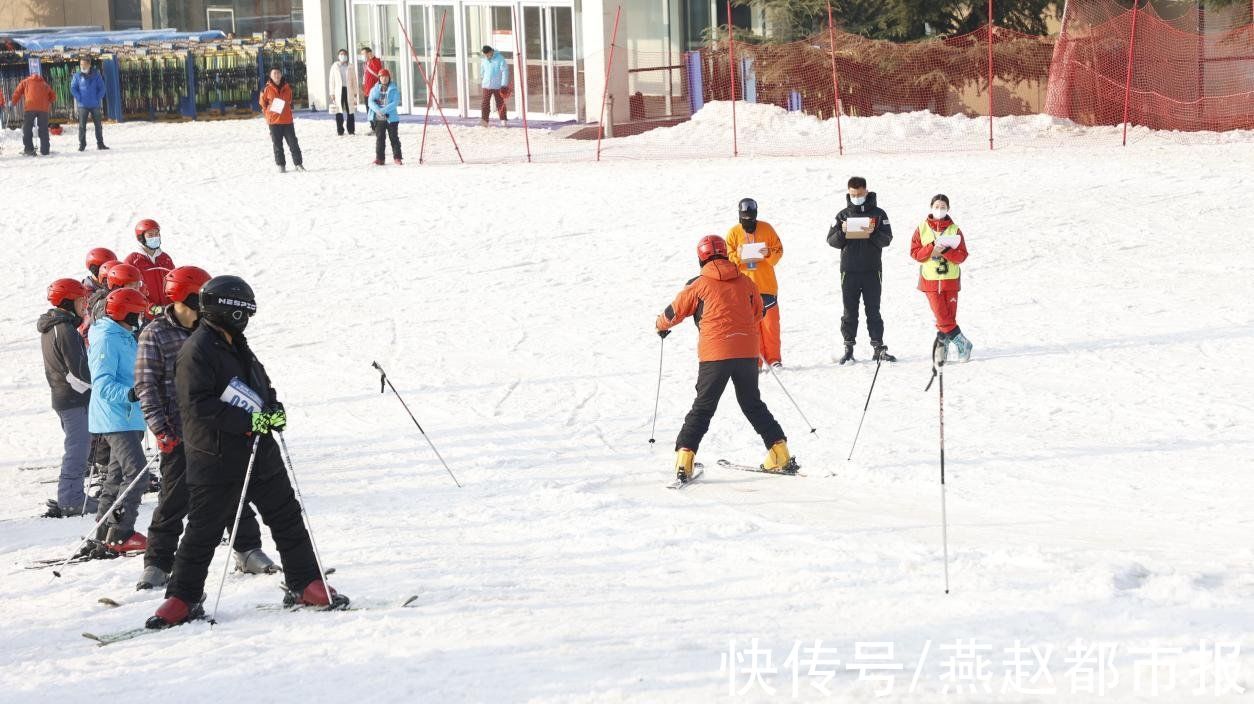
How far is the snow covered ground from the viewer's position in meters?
6.02

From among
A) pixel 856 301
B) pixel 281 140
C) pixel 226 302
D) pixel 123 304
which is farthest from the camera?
pixel 281 140

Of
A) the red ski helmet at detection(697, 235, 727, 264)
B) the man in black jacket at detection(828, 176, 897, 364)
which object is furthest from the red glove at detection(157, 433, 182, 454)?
the man in black jacket at detection(828, 176, 897, 364)

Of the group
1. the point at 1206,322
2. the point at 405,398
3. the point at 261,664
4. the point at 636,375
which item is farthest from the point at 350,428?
the point at 1206,322

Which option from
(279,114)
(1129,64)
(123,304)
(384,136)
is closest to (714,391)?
(123,304)

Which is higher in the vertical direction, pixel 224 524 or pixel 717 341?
pixel 717 341

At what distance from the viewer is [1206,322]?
44.4 ft

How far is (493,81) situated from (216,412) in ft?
70.8

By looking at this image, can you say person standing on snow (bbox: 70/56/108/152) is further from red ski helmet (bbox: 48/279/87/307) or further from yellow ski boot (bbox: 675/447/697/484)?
yellow ski boot (bbox: 675/447/697/484)

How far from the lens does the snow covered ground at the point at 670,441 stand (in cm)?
602

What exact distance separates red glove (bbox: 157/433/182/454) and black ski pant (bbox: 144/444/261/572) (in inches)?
0.7

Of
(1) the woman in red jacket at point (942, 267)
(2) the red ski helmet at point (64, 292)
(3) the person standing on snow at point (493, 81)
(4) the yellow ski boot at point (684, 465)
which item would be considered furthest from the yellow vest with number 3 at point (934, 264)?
(3) the person standing on snow at point (493, 81)

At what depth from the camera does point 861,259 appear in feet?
42.0

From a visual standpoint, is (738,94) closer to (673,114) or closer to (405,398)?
(673,114)

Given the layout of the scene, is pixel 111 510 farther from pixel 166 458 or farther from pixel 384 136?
pixel 384 136
